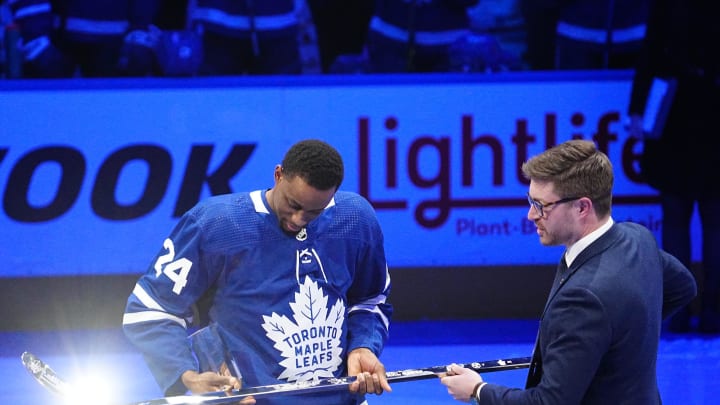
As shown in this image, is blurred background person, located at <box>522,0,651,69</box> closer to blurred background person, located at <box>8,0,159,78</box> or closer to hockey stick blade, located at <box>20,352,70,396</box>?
blurred background person, located at <box>8,0,159,78</box>

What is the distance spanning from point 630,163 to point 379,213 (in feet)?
5.57

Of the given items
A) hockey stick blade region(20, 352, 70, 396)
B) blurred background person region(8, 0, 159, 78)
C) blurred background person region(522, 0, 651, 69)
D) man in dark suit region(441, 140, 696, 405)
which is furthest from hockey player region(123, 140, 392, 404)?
blurred background person region(522, 0, 651, 69)

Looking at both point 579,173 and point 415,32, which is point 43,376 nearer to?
point 579,173

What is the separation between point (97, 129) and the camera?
7230mm

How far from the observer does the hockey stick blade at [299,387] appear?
3.22 metres

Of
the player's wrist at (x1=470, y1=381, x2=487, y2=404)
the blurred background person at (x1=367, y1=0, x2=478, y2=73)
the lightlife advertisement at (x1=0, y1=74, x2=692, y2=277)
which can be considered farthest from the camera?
the blurred background person at (x1=367, y1=0, x2=478, y2=73)

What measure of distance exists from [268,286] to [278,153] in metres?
3.79

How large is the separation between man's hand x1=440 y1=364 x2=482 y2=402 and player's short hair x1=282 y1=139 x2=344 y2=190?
0.69 metres

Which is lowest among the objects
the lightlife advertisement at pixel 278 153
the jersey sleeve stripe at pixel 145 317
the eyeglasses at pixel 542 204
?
the lightlife advertisement at pixel 278 153

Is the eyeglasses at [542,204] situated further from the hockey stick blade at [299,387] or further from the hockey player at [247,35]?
the hockey player at [247,35]

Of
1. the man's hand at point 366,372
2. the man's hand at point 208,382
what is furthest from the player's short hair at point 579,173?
the man's hand at point 208,382

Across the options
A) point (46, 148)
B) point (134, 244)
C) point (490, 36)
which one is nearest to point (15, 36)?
point (46, 148)

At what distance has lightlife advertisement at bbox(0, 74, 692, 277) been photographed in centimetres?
723

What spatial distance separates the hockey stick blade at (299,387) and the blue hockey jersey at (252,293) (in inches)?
5.8
